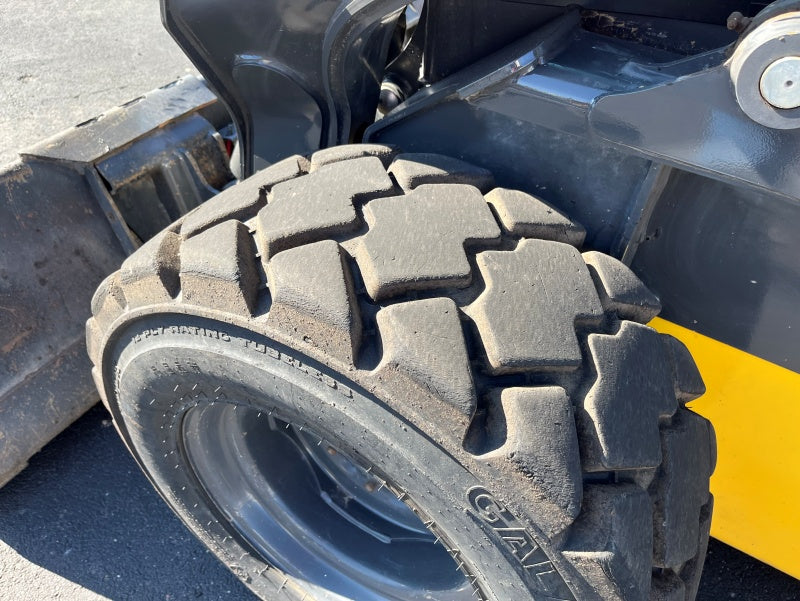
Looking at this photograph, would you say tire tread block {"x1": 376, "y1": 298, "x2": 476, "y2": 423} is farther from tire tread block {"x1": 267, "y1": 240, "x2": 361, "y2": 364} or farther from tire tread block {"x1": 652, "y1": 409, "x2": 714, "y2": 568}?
tire tread block {"x1": 652, "y1": 409, "x2": 714, "y2": 568}

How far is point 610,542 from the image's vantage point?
36.5 inches

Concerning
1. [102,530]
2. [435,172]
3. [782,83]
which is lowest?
[102,530]

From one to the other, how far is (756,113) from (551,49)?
0.39 meters

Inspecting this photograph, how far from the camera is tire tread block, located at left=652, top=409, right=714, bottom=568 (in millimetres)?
1032

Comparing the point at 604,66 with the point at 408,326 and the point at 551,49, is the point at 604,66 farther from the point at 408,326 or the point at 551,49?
the point at 408,326

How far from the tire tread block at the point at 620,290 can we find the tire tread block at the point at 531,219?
0.05m

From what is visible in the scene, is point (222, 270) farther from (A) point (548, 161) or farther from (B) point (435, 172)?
(A) point (548, 161)

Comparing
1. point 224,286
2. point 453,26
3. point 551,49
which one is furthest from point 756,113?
point 224,286

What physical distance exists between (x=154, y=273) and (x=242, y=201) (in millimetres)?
196

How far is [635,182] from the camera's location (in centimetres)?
109

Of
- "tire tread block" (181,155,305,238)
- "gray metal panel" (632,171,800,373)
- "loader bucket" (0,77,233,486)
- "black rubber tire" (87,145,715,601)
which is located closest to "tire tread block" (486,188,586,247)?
"black rubber tire" (87,145,715,601)

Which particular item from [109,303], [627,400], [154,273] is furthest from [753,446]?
[109,303]

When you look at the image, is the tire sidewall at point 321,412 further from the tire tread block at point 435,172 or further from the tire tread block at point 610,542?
the tire tread block at point 435,172

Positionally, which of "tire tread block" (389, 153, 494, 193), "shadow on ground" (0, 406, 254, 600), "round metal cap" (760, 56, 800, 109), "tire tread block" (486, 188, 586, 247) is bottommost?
"shadow on ground" (0, 406, 254, 600)
